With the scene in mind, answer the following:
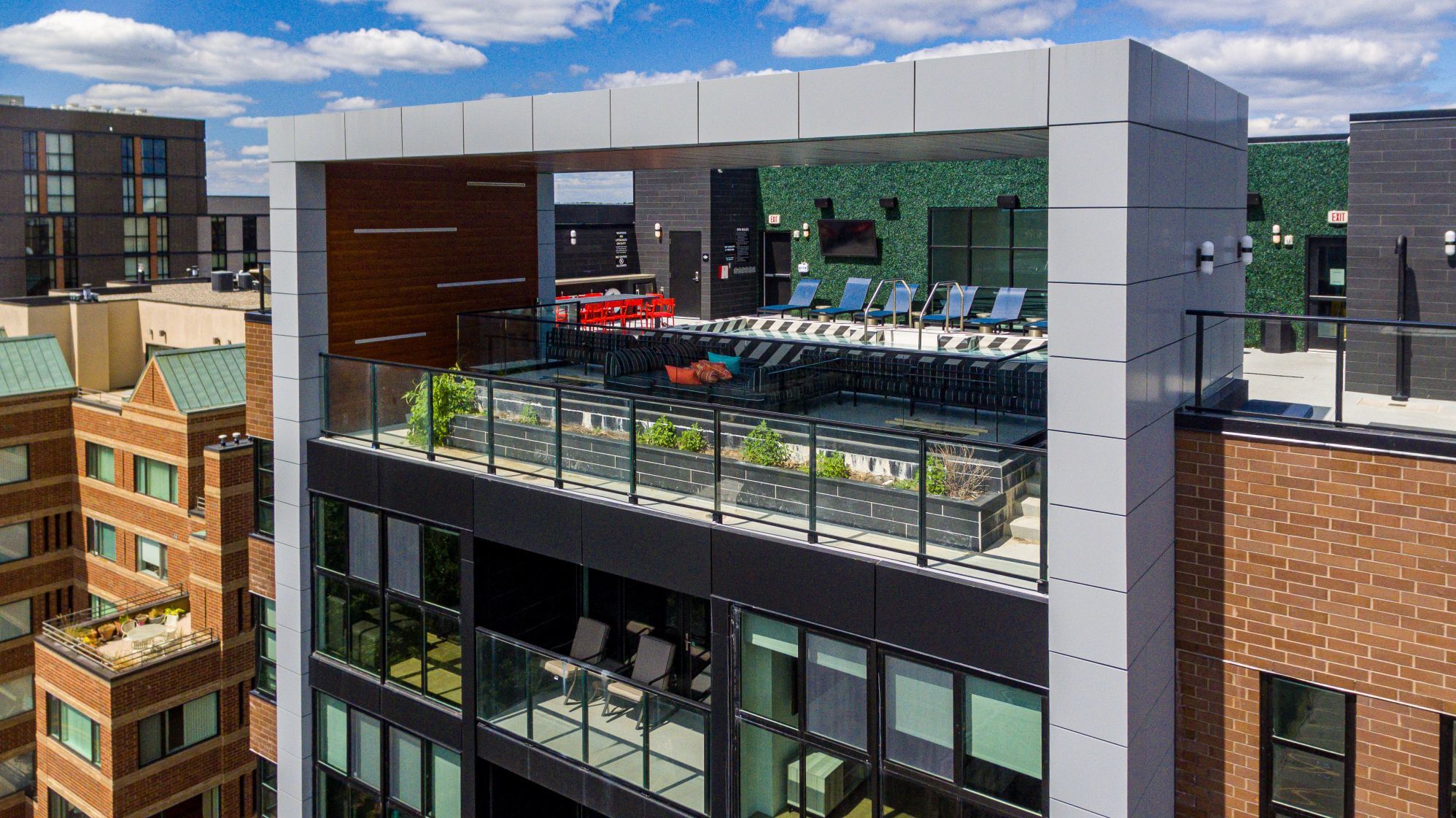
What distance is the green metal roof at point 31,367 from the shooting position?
102ft

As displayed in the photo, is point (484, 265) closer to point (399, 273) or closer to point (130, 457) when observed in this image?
point (399, 273)

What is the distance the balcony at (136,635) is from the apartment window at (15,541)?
16.7 feet

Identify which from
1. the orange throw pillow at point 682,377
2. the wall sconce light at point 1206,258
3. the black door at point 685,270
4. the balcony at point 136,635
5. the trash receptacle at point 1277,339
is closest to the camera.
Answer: the wall sconce light at point 1206,258

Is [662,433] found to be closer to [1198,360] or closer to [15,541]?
[1198,360]

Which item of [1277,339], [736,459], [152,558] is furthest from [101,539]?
[1277,339]

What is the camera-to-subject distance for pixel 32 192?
74.4 metres

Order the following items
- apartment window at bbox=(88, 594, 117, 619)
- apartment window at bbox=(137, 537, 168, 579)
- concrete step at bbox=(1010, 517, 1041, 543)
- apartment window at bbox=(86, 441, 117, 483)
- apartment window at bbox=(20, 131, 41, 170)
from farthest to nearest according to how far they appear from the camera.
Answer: apartment window at bbox=(20, 131, 41, 170)
apartment window at bbox=(88, 594, 117, 619)
apartment window at bbox=(86, 441, 117, 483)
apartment window at bbox=(137, 537, 168, 579)
concrete step at bbox=(1010, 517, 1041, 543)

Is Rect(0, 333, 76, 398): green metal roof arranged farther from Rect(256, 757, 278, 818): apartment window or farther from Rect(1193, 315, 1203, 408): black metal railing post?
Rect(1193, 315, 1203, 408): black metal railing post

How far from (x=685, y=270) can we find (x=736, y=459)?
22.7 m

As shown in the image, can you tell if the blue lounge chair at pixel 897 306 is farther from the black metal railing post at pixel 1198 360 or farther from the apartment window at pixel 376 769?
the black metal railing post at pixel 1198 360

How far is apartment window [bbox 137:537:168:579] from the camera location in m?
29.6

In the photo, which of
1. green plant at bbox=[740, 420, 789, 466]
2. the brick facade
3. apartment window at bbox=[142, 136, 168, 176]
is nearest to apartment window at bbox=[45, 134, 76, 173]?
apartment window at bbox=[142, 136, 168, 176]

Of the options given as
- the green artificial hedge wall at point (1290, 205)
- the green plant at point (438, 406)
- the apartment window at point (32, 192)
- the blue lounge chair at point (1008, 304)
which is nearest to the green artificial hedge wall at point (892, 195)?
the blue lounge chair at point (1008, 304)

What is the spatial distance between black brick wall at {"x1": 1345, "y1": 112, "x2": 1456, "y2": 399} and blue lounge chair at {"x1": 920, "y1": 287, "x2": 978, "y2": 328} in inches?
303
